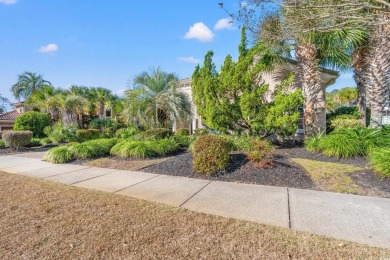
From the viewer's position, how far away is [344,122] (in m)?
10.5

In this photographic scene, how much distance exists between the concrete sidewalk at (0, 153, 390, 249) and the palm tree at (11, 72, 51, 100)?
3361 centimetres

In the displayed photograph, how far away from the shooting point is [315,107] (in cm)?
1081

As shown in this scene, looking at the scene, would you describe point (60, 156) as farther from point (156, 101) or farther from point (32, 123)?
point (32, 123)

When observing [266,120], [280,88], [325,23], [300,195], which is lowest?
[300,195]

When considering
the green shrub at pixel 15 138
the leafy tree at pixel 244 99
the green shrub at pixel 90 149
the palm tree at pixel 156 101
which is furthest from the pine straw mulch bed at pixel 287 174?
the green shrub at pixel 15 138

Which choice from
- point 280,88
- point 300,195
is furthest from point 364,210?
point 280,88

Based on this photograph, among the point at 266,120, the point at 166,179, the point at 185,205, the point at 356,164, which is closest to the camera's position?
the point at 185,205

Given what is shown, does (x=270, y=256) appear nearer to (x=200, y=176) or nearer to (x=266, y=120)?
(x=200, y=176)

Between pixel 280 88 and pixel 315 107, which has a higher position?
pixel 280 88

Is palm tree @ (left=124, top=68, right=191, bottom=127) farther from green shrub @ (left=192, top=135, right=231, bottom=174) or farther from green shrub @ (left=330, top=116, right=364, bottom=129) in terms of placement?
green shrub @ (left=330, top=116, right=364, bottom=129)

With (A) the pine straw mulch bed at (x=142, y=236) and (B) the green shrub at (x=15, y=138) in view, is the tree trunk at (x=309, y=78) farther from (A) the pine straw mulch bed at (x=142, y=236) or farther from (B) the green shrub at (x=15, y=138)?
(B) the green shrub at (x=15, y=138)

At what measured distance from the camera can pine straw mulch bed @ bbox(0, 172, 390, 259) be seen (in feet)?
8.36

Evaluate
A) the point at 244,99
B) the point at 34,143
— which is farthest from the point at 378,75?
the point at 34,143

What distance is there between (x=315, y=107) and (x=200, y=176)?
25.9 ft
